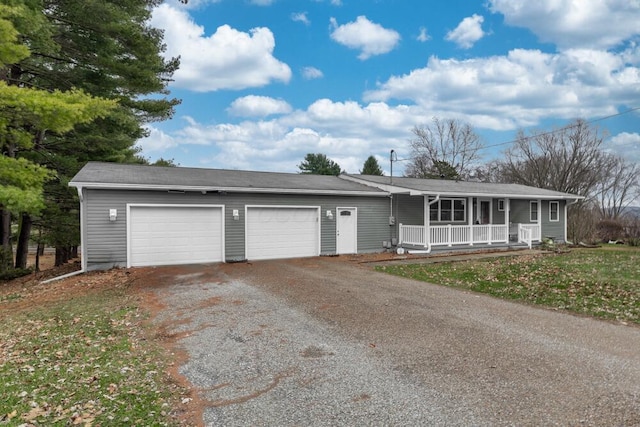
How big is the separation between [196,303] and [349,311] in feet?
9.24

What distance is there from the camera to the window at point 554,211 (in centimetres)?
2052

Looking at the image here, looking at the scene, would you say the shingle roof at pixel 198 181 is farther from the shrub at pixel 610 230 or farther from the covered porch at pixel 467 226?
the shrub at pixel 610 230

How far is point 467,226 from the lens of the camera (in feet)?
54.6

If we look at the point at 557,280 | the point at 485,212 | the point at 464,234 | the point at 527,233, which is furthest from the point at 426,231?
the point at 557,280

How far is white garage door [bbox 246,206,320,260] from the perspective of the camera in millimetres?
13383

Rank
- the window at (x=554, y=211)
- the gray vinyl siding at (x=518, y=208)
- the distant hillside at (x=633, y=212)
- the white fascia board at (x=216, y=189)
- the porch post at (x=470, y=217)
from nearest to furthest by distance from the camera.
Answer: the white fascia board at (x=216, y=189) < the porch post at (x=470, y=217) < the gray vinyl siding at (x=518, y=208) < the window at (x=554, y=211) < the distant hillside at (x=633, y=212)

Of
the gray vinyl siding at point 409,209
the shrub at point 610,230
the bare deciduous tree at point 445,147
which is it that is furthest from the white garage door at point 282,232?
the bare deciduous tree at point 445,147

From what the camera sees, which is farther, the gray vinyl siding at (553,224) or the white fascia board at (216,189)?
the gray vinyl siding at (553,224)

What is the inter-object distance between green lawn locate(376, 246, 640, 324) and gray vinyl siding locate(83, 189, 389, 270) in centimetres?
321

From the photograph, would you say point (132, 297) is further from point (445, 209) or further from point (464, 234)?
point (445, 209)

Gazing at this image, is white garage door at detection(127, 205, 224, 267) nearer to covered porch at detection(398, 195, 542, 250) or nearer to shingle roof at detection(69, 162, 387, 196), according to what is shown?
shingle roof at detection(69, 162, 387, 196)

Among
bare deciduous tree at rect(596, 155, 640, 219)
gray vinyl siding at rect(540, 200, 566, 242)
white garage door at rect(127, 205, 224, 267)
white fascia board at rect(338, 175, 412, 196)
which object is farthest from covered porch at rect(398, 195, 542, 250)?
bare deciduous tree at rect(596, 155, 640, 219)

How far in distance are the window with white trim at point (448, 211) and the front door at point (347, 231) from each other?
3625mm

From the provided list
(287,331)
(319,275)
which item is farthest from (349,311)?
(319,275)
